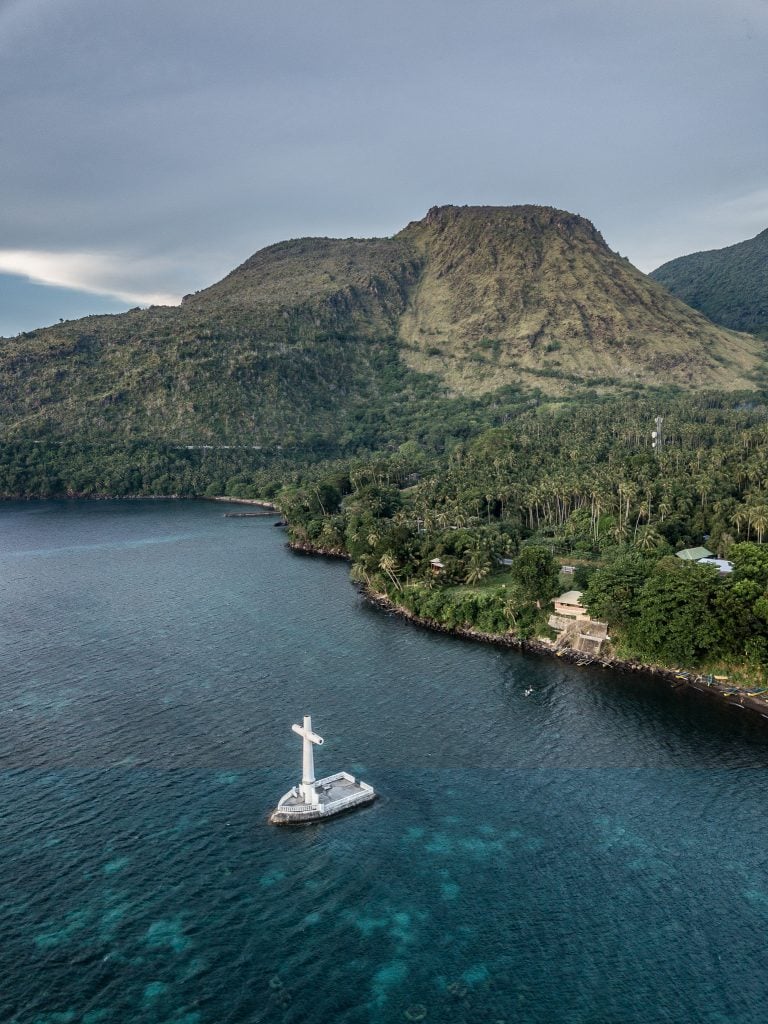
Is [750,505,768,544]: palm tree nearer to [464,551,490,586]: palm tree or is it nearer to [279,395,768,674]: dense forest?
[279,395,768,674]: dense forest

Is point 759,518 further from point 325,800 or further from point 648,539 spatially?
point 325,800

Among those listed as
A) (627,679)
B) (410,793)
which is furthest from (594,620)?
(410,793)

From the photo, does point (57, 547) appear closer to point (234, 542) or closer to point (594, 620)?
point (234, 542)

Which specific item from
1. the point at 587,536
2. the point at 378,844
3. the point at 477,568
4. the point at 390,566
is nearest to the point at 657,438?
the point at 587,536

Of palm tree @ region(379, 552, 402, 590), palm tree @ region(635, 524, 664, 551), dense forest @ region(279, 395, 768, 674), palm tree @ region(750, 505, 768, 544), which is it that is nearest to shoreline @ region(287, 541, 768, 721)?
dense forest @ region(279, 395, 768, 674)

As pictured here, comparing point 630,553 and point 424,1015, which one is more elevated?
point 630,553

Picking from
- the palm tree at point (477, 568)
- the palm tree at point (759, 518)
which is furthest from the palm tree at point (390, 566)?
the palm tree at point (759, 518)
